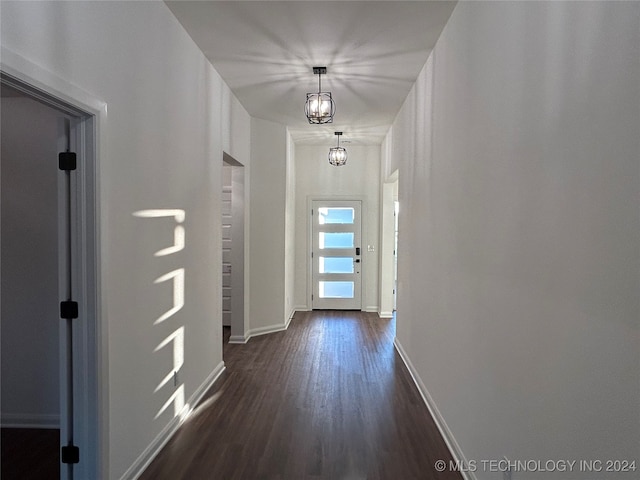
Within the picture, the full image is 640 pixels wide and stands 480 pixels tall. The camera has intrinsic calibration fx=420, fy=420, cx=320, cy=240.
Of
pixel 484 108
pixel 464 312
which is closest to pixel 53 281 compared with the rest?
pixel 464 312

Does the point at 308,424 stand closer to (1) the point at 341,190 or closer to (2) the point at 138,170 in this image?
(2) the point at 138,170

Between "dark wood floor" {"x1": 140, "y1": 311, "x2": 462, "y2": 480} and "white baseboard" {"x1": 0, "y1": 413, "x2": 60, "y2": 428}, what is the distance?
3.06 feet

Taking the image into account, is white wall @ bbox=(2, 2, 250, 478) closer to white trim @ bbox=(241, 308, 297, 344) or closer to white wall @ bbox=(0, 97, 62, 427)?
white wall @ bbox=(0, 97, 62, 427)

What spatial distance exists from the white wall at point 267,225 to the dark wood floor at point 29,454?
3071 millimetres

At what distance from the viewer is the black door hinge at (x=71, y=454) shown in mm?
2084

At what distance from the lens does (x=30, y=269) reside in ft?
9.88

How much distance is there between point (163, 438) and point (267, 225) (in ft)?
11.6

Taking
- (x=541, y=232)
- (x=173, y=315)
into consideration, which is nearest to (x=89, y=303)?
(x=173, y=315)

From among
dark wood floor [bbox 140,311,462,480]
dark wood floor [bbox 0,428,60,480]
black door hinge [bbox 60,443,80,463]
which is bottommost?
dark wood floor [bbox 140,311,462,480]

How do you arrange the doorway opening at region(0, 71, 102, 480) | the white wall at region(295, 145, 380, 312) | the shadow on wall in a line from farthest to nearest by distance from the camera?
1. the white wall at region(295, 145, 380, 312)
2. the doorway opening at region(0, 71, 102, 480)
3. the shadow on wall

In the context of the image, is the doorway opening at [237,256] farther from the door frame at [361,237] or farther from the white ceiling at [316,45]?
the door frame at [361,237]

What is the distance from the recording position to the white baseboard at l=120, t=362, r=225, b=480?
242 centimetres

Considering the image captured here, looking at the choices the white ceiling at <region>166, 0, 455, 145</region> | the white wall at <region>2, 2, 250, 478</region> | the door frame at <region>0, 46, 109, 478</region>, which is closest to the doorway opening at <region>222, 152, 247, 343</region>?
the white ceiling at <region>166, 0, 455, 145</region>

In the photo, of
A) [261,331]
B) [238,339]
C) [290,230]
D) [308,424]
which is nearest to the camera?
[308,424]
